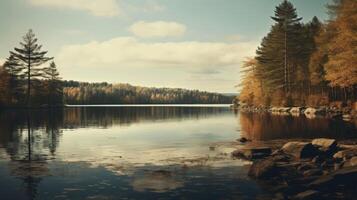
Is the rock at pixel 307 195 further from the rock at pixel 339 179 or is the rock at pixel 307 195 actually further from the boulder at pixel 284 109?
the boulder at pixel 284 109

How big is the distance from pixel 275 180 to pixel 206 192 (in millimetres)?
3023

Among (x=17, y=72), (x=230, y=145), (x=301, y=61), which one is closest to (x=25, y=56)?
(x=17, y=72)

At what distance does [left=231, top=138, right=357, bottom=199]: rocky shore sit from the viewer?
12.8 meters

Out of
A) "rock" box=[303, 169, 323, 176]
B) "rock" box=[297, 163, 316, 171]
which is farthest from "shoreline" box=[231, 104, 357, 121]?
"rock" box=[303, 169, 323, 176]

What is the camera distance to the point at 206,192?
13.1 metres

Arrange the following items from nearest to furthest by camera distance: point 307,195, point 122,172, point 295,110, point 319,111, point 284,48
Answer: point 307,195 → point 122,172 → point 319,111 → point 295,110 → point 284,48

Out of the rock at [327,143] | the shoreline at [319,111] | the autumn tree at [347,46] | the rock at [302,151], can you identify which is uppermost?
the autumn tree at [347,46]

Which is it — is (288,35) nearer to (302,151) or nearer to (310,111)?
(310,111)

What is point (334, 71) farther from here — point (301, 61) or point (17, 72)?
point (17, 72)

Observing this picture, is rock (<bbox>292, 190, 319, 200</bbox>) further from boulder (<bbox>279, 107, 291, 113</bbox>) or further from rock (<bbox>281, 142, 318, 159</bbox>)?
boulder (<bbox>279, 107, 291, 113</bbox>)

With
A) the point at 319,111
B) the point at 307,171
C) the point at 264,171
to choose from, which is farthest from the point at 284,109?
the point at 264,171

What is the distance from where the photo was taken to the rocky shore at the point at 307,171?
12.8m

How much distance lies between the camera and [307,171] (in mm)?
15562

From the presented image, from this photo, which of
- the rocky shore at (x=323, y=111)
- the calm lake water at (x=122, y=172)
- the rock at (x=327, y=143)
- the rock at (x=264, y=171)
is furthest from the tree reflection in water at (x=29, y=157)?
the rocky shore at (x=323, y=111)
